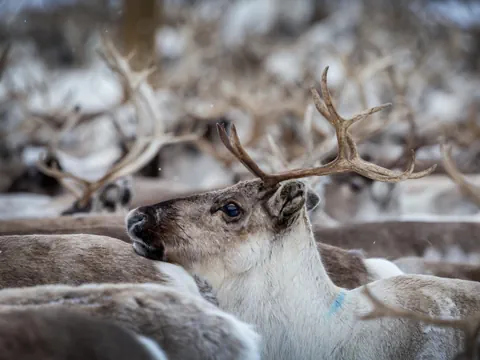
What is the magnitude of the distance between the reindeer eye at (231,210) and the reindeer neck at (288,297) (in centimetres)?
17

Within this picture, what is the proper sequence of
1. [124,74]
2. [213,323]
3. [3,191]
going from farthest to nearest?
[3,191] < [124,74] < [213,323]

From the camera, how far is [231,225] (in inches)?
120

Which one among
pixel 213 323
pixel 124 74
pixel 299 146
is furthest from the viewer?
pixel 299 146

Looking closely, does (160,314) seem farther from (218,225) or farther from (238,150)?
(238,150)

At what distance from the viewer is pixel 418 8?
2742cm

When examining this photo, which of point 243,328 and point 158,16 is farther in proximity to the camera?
point 158,16

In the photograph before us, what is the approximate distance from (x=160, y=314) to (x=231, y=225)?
78cm

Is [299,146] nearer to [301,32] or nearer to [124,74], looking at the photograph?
[124,74]

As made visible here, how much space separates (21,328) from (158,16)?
11884 mm

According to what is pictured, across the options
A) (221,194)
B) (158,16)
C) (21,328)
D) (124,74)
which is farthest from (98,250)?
(158,16)

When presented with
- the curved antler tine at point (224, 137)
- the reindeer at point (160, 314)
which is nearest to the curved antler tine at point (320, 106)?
the curved antler tine at point (224, 137)

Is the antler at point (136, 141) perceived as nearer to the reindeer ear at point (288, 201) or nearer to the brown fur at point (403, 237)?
the brown fur at point (403, 237)

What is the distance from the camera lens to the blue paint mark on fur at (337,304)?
2934mm

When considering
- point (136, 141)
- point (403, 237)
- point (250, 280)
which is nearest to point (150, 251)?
point (250, 280)
